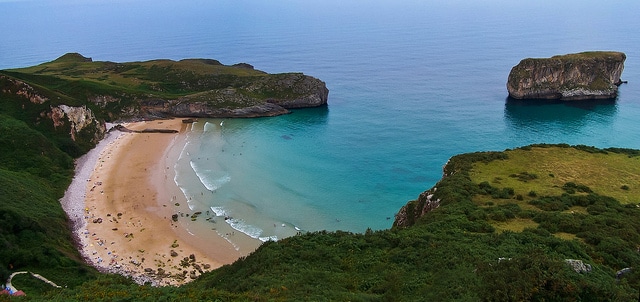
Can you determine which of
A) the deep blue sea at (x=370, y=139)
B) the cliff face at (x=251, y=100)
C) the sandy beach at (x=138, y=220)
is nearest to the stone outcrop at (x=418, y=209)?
the deep blue sea at (x=370, y=139)

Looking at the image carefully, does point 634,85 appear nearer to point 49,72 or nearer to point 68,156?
point 68,156

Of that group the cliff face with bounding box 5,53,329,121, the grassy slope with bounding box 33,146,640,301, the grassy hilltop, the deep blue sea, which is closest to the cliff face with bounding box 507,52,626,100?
A: the deep blue sea

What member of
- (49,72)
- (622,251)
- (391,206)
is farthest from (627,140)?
(49,72)

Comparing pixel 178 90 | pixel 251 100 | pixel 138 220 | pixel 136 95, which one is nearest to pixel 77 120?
pixel 136 95

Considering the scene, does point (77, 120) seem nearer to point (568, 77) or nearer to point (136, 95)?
point (136, 95)

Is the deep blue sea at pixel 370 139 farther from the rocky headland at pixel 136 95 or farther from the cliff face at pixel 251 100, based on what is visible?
the rocky headland at pixel 136 95
